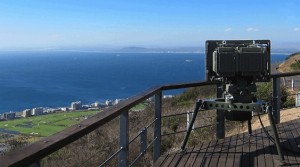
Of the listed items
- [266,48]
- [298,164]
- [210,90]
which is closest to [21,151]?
[266,48]

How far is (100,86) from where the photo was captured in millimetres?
77312

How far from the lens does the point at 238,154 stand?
16.1 feet

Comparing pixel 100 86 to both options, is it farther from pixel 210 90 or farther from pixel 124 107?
pixel 124 107

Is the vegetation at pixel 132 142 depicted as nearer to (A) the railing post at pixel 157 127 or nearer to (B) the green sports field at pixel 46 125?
(A) the railing post at pixel 157 127

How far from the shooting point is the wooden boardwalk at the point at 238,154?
4551 millimetres

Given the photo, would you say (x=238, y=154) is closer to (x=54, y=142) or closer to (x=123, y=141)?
(x=123, y=141)

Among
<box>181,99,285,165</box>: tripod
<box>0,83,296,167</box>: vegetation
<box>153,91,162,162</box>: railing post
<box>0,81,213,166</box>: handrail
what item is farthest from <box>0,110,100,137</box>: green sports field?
<box>0,81,213,166</box>: handrail

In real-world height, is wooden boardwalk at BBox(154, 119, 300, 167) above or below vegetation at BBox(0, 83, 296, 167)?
above

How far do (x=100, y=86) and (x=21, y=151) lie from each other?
75.9 metres

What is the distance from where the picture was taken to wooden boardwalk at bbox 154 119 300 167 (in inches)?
179

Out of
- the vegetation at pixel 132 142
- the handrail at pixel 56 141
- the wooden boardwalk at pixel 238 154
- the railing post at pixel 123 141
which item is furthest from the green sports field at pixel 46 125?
the handrail at pixel 56 141

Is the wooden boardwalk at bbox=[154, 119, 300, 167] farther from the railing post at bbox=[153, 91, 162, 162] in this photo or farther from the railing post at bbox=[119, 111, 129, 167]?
the railing post at bbox=[119, 111, 129, 167]

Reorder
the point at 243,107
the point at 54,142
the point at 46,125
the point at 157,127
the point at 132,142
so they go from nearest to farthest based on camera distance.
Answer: the point at 54,142 → the point at 243,107 → the point at 157,127 → the point at 132,142 → the point at 46,125

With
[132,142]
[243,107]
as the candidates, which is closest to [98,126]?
[243,107]
